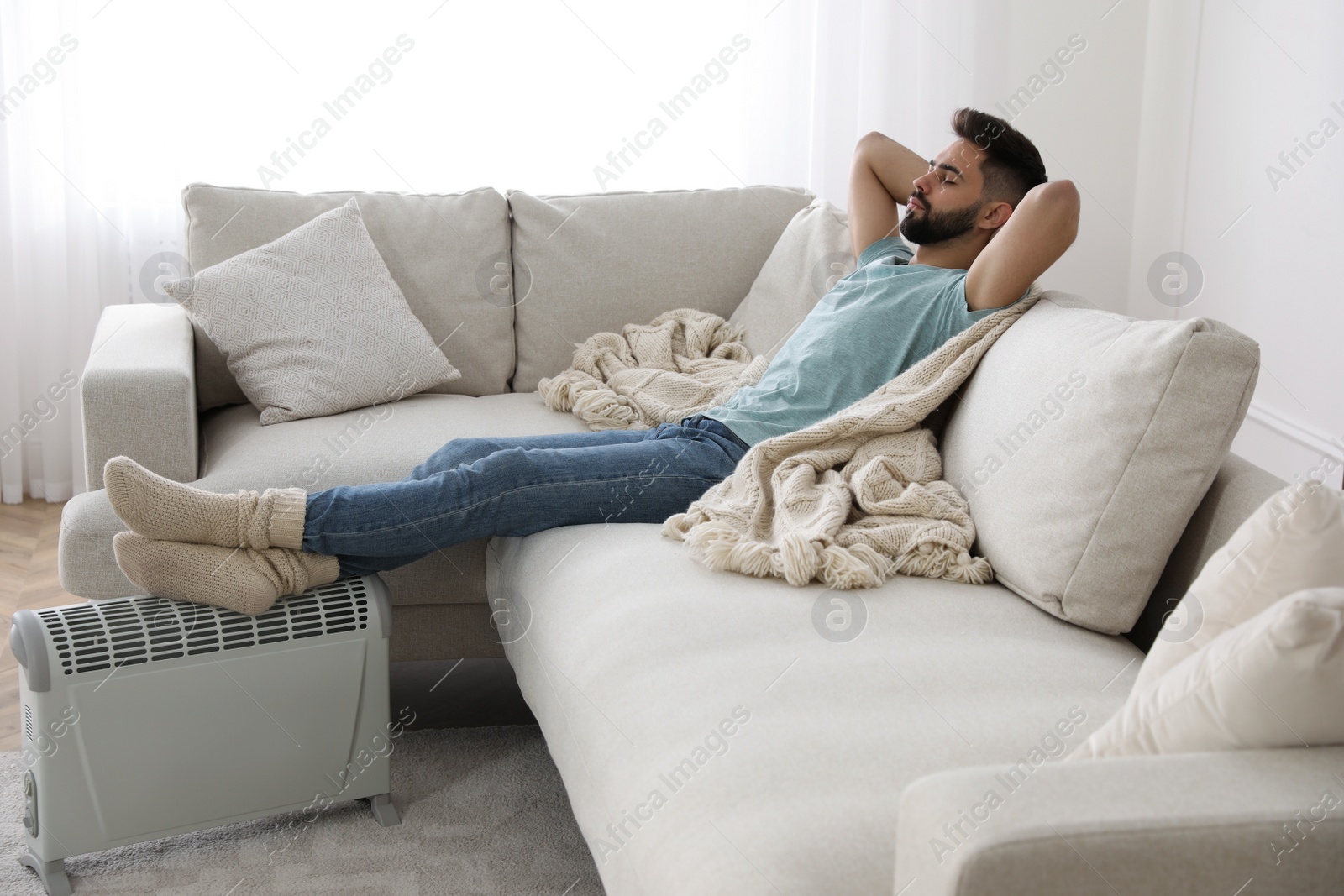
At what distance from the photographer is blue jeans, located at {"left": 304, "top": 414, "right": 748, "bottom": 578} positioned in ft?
5.16

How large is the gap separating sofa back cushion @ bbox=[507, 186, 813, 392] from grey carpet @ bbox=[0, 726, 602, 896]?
1006mm

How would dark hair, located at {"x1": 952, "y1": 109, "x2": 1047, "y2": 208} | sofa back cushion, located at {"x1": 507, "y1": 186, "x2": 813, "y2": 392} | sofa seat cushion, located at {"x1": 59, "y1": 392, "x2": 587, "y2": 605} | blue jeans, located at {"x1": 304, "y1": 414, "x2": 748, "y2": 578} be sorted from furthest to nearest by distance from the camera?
sofa back cushion, located at {"x1": 507, "y1": 186, "x2": 813, "y2": 392} → dark hair, located at {"x1": 952, "y1": 109, "x2": 1047, "y2": 208} → sofa seat cushion, located at {"x1": 59, "y1": 392, "x2": 587, "y2": 605} → blue jeans, located at {"x1": 304, "y1": 414, "x2": 748, "y2": 578}

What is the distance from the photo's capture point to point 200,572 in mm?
1458

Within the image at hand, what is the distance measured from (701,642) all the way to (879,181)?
4.52 ft

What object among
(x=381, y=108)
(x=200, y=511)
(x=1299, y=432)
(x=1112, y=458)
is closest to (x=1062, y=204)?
(x=1112, y=458)

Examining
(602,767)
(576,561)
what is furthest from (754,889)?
(576,561)

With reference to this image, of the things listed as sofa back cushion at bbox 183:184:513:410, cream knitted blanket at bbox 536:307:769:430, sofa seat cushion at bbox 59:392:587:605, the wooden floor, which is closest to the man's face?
cream knitted blanket at bbox 536:307:769:430

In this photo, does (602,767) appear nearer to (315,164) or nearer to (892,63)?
(315,164)

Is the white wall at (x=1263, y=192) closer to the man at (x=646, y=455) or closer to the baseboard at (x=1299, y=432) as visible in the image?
the baseboard at (x=1299, y=432)

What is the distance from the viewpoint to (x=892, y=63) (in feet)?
11.2

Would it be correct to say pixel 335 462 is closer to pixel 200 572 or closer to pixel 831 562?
pixel 200 572

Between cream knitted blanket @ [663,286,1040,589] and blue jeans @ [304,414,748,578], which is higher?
cream knitted blanket @ [663,286,1040,589]

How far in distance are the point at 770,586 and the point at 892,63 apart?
8.19 ft

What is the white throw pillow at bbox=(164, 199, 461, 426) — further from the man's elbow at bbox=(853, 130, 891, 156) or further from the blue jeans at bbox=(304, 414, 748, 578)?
the man's elbow at bbox=(853, 130, 891, 156)
